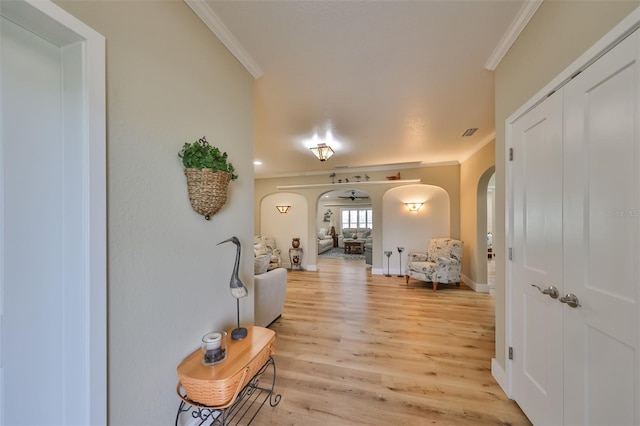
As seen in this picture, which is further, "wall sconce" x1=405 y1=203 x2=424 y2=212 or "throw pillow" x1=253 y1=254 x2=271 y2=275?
"wall sconce" x1=405 y1=203 x2=424 y2=212

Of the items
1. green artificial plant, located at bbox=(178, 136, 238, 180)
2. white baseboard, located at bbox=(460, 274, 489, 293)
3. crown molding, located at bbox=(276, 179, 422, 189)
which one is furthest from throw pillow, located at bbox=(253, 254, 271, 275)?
white baseboard, located at bbox=(460, 274, 489, 293)

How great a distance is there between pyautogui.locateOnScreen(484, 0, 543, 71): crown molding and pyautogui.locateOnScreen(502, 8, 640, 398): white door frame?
0.50 metres

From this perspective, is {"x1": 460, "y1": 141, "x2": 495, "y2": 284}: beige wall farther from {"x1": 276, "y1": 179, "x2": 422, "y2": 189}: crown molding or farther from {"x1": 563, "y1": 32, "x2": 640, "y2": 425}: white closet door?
{"x1": 563, "y1": 32, "x2": 640, "y2": 425}: white closet door

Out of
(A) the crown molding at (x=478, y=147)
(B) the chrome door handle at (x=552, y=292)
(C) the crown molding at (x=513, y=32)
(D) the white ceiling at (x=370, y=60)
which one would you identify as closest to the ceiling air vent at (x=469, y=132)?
(D) the white ceiling at (x=370, y=60)

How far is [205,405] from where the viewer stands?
3.47 ft

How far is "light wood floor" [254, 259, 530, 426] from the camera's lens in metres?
1.56

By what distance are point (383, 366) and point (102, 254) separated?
226 cm

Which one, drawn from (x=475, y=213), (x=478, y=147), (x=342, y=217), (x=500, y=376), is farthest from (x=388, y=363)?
(x=342, y=217)

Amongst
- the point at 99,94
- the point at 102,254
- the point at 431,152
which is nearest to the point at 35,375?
the point at 102,254

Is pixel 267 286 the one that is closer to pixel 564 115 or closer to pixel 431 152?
pixel 564 115

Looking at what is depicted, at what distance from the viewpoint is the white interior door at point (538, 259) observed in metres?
1.24

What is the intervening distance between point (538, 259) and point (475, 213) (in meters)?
3.30

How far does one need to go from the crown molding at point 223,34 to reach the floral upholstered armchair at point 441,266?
14.2 ft

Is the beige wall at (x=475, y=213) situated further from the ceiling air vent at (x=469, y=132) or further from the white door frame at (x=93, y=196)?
the white door frame at (x=93, y=196)
